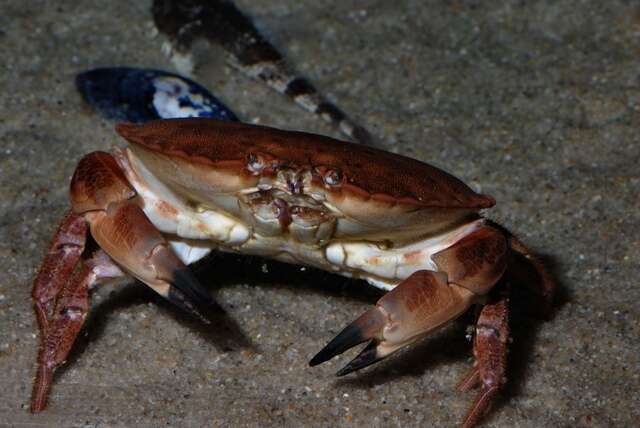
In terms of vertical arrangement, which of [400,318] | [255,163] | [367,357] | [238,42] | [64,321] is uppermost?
[255,163]

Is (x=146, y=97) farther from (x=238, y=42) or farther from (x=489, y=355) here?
(x=489, y=355)

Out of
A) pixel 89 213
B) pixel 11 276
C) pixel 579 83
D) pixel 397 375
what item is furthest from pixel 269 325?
pixel 579 83

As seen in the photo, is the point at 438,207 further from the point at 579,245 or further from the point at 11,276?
the point at 11,276

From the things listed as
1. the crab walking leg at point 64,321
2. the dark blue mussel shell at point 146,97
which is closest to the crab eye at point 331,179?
the crab walking leg at point 64,321

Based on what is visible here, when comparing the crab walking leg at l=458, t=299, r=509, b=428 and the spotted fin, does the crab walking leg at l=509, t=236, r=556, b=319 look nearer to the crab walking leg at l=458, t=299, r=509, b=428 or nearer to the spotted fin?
the crab walking leg at l=458, t=299, r=509, b=428

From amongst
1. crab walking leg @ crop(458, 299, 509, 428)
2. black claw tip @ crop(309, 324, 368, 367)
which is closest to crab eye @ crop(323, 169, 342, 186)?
black claw tip @ crop(309, 324, 368, 367)

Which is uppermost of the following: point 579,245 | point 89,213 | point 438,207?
point 438,207

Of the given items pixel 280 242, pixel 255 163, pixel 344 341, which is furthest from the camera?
pixel 280 242

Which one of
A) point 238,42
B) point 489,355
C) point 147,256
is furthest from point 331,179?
point 238,42
